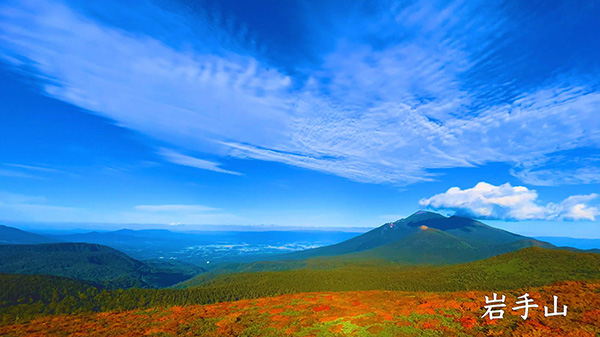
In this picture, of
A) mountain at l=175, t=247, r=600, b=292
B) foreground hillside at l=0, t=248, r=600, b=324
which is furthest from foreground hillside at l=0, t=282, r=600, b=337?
mountain at l=175, t=247, r=600, b=292

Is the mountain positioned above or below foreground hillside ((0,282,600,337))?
below

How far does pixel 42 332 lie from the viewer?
4897cm

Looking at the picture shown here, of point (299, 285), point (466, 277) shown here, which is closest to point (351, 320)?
point (299, 285)

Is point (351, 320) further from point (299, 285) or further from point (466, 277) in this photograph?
point (466, 277)

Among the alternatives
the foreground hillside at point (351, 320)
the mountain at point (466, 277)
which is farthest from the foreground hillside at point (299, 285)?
the foreground hillside at point (351, 320)

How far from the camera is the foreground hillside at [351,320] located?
3259cm

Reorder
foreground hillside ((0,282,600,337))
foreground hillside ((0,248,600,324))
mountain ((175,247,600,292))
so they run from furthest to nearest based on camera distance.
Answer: mountain ((175,247,600,292)) < foreground hillside ((0,248,600,324)) < foreground hillside ((0,282,600,337))

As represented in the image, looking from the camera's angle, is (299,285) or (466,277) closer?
(466,277)

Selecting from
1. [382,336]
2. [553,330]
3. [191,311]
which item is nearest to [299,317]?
[382,336]

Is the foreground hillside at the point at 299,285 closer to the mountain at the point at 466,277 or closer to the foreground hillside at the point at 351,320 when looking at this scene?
the mountain at the point at 466,277

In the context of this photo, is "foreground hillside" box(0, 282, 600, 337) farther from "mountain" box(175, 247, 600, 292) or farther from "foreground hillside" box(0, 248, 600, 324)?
"mountain" box(175, 247, 600, 292)

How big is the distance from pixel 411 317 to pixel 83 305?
16104 centimetres

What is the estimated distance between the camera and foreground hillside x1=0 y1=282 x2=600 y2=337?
107ft

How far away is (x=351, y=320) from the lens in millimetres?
40500
